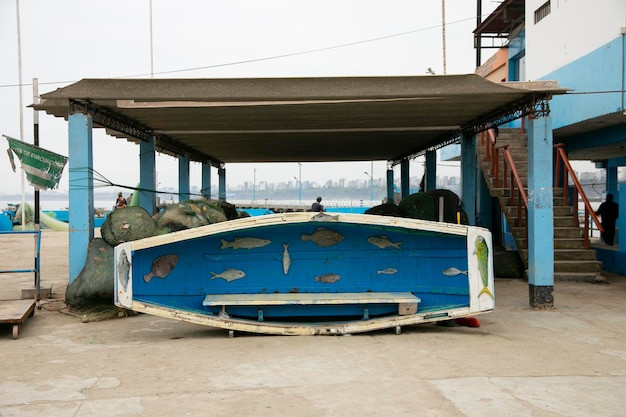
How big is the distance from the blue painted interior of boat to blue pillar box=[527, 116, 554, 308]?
91.2 inches

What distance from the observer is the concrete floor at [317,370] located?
511 cm

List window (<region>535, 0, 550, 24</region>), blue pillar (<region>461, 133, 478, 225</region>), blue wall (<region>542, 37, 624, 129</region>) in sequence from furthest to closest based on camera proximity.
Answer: window (<region>535, 0, 550, 24</region>)
blue pillar (<region>461, 133, 478, 225</region>)
blue wall (<region>542, 37, 624, 129</region>)

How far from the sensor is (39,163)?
36.6 feet

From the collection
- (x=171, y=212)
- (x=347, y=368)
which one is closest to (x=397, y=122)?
(x=171, y=212)

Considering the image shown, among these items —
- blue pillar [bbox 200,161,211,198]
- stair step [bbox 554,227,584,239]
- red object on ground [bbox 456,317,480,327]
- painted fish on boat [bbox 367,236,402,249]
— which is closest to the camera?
painted fish on boat [bbox 367,236,402,249]

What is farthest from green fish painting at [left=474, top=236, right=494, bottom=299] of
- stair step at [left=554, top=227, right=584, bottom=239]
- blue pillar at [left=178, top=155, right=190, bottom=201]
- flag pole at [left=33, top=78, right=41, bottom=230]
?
blue pillar at [left=178, top=155, right=190, bottom=201]

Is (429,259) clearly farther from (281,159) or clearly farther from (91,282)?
(281,159)

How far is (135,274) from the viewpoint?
26.9 feet

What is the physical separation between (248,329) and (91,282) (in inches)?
124

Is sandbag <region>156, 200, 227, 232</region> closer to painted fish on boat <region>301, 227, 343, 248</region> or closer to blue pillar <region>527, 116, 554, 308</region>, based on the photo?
painted fish on boat <region>301, 227, 343, 248</region>

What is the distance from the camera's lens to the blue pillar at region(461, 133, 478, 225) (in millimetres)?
15125

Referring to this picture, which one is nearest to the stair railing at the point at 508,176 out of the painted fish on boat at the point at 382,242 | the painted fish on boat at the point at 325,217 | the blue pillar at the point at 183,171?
the painted fish on boat at the point at 382,242

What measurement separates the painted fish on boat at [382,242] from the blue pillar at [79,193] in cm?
495

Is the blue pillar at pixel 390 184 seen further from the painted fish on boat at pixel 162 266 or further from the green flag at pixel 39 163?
the painted fish on boat at pixel 162 266
